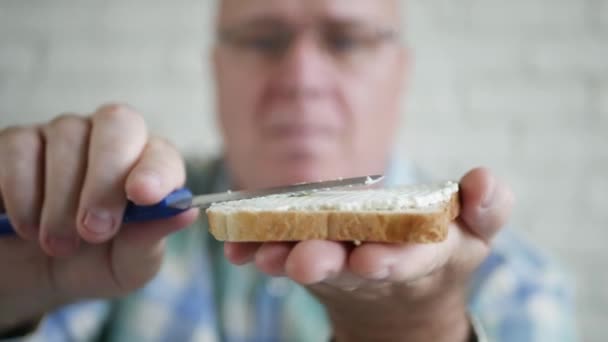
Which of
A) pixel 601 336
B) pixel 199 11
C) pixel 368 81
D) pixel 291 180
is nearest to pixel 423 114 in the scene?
pixel 368 81

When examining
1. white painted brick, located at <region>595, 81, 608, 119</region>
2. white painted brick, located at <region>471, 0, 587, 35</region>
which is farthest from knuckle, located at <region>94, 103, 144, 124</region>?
white painted brick, located at <region>595, 81, 608, 119</region>

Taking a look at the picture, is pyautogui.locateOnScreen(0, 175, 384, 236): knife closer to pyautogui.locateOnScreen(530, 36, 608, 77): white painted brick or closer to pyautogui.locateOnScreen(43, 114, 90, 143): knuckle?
pyautogui.locateOnScreen(43, 114, 90, 143): knuckle

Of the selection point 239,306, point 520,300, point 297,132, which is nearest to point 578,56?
point 520,300

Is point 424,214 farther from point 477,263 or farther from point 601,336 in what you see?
point 601,336

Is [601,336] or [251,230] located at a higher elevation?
[251,230]

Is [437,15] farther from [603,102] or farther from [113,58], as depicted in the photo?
[113,58]

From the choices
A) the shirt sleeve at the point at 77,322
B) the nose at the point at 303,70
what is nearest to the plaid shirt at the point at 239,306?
the shirt sleeve at the point at 77,322
